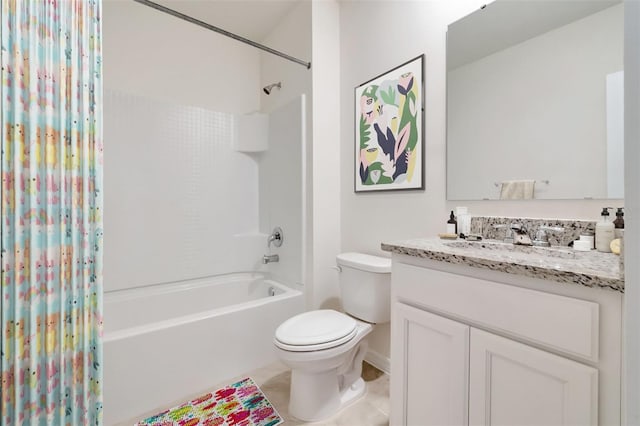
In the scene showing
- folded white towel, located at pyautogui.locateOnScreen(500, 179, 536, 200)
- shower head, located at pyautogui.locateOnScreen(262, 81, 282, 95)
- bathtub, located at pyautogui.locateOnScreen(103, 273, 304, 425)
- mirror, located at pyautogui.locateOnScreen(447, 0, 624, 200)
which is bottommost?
bathtub, located at pyautogui.locateOnScreen(103, 273, 304, 425)

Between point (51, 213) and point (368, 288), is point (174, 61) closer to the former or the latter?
point (51, 213)

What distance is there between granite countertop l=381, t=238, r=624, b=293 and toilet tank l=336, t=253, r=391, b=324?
47 cm

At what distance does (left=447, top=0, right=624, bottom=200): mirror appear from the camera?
3.32 feet

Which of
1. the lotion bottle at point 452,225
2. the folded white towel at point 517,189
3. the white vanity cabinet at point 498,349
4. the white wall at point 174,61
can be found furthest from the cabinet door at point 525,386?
the white wall at point 174,61

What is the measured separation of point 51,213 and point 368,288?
139 cm

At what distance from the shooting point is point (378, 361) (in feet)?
6.13

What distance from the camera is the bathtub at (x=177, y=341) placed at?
1409 millimetres

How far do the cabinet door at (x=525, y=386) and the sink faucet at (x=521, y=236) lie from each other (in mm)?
472

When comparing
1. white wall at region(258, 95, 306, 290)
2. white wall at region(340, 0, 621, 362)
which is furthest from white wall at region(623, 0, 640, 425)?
white wall at region(258, 95, 306, 290)

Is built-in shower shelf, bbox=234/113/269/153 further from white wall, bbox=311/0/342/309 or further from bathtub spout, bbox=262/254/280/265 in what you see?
bathtub spout, bbox=262/254/280/265

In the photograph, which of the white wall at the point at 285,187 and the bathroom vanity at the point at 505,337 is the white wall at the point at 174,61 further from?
the bathroom vanity at the point at 505,337

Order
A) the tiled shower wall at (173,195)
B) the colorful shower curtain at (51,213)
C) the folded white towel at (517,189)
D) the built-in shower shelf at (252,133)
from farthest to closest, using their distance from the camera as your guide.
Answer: the built-in shower shelf at (252,133) < the tiled shower wall at (173,195) < the folded white towel at (517,189) < the colorful shower curtain at (51,213)

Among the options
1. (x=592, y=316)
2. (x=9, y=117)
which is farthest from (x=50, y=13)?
(x=592, y=316)

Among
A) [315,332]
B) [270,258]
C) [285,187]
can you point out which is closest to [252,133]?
[285,187]
